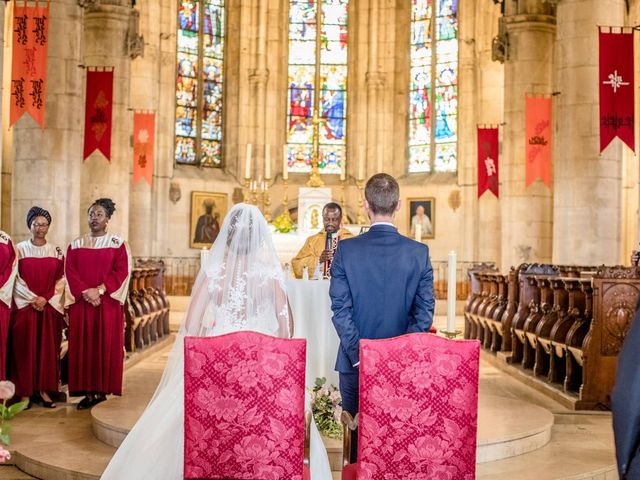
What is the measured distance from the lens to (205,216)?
22.6m

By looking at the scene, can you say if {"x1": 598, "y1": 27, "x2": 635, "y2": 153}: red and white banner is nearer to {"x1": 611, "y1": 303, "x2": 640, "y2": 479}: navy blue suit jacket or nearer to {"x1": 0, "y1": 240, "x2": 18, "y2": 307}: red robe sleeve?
{"x1": 0, "y1": 240, "x2": 18, "y2": 307}: red robe sleeve

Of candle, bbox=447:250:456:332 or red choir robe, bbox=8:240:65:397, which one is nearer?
candle, bbox=447:250:456:332

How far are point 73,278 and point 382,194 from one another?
388 cm

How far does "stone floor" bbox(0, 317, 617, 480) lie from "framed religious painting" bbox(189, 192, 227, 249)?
14.6 metres

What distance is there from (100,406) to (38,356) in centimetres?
86

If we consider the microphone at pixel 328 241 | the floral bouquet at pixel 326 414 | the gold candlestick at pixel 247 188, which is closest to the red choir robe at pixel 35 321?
the microphone at pixel 328 241

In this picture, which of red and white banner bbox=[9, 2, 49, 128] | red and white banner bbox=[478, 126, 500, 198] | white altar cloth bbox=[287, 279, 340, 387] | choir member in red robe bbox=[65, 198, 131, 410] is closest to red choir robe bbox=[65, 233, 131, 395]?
choir member in red robe bbox=[65, 198, 131, 410]

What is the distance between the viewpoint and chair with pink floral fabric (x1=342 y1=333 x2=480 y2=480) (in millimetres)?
3516

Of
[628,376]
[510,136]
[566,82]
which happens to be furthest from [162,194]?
[628,376]

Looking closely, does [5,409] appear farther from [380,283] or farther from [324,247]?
[324,247]

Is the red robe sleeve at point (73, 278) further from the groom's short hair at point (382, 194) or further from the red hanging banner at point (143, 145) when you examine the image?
the red hanging banner at point (143, 145)

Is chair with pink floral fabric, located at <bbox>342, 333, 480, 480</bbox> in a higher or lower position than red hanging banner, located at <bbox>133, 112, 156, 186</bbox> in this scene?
lower

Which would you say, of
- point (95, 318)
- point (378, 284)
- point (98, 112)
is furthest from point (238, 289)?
point (98, 112)

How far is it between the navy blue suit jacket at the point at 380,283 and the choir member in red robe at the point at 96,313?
3595 mm
